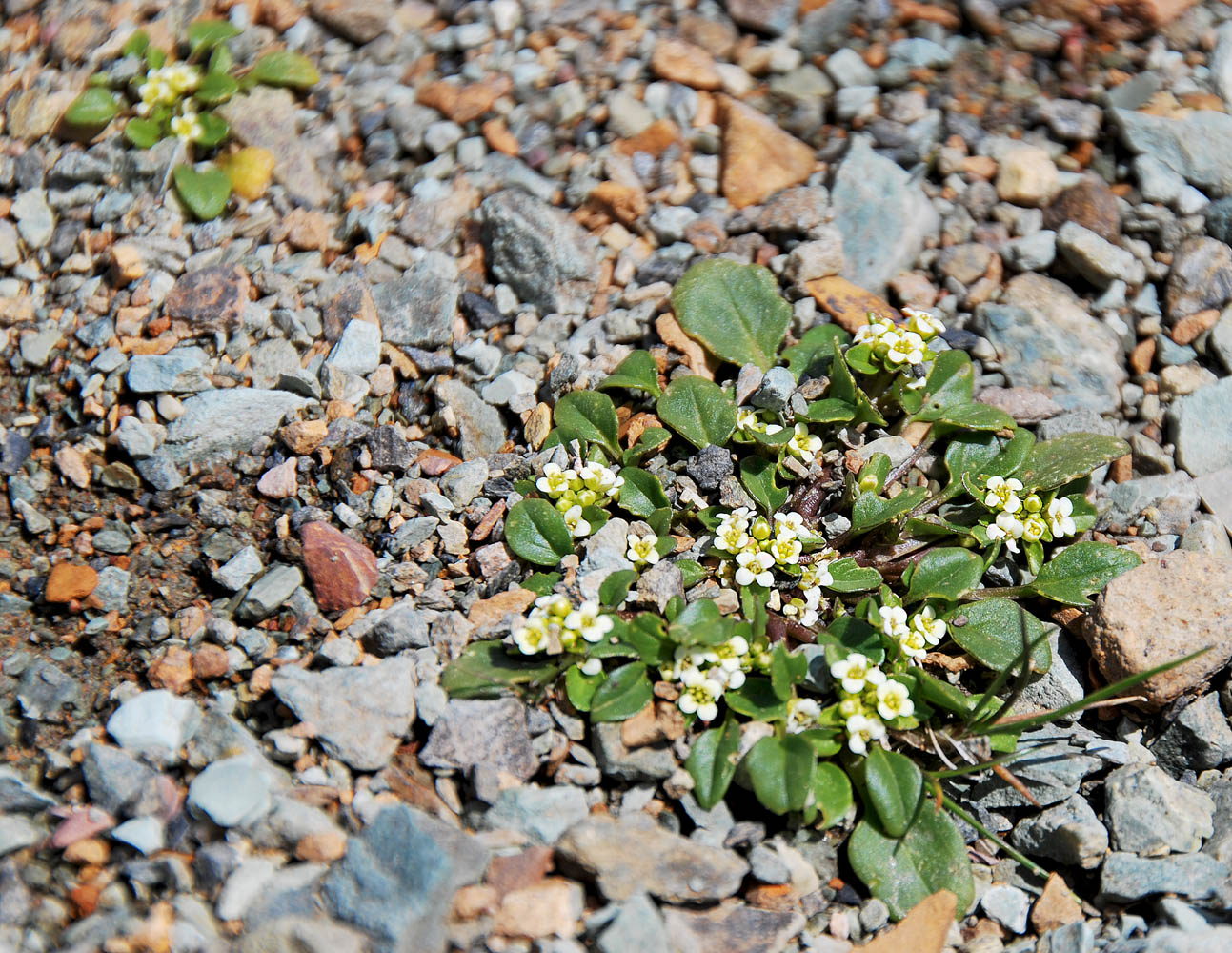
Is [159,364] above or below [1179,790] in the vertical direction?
above

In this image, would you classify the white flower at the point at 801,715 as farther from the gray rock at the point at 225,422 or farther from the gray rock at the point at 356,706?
the gray rock at the point at 225,422

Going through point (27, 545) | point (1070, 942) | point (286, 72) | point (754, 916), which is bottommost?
point (1070, 942)

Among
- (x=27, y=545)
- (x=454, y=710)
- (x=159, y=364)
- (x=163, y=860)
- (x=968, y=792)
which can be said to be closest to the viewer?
(x=163, y=860)

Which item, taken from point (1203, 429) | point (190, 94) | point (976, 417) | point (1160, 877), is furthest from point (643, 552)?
point (190, 94)

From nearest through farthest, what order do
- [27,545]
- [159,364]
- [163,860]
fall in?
[163,860] < [27,545] < [159,364]

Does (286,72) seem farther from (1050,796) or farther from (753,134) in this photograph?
(1050,796)

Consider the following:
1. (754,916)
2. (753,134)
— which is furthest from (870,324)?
(754,916)

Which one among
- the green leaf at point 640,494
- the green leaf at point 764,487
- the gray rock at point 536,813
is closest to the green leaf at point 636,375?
the green leaf at point 640,494
